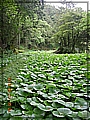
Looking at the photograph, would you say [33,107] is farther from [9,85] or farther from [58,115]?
[9,85]

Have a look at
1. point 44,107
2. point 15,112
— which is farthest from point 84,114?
point 15,112

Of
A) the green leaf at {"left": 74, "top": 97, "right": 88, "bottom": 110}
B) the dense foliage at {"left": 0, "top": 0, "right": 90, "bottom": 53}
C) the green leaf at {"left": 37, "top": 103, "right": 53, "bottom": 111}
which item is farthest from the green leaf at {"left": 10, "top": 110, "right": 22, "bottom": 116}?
the dense foliage at {"left": 0, "top": 0, "right": 90, "bottom": 53}

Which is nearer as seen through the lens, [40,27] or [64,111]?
[64,111]

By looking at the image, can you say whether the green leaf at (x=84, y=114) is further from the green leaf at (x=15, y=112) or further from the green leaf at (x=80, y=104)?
the green leaf at (x=15, y=112)

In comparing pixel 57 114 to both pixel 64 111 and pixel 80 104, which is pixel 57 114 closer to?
pixel 64 111

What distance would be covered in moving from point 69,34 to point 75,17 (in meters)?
0.81

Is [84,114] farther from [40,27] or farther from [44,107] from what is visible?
[40,27]

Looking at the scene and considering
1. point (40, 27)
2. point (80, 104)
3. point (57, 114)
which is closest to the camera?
point (57, 114)

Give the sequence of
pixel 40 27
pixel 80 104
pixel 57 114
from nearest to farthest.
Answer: pixel 57 114 < pixel 80 104 < pixel 40 27

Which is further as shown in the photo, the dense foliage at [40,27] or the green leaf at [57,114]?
the dense foliage at [40,27]

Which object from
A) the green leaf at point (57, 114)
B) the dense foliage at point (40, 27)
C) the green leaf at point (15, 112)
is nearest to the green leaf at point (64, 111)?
the green leaf at point (57, 114)

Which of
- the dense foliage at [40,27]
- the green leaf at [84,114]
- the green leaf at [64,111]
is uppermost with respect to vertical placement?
the dense foliage at [40,27]

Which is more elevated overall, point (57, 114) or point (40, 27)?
point (40, 27)

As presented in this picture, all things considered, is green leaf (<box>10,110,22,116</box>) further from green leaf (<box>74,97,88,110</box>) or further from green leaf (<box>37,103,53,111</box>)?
green leaf (<box>74,97,88,110</box>)
